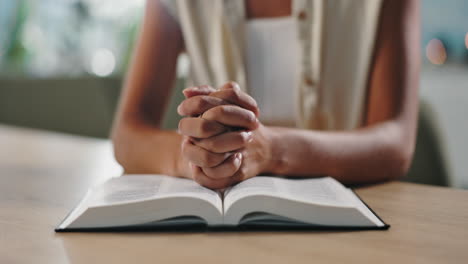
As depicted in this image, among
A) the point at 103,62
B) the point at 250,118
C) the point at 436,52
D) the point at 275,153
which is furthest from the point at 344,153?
the point at 103,62

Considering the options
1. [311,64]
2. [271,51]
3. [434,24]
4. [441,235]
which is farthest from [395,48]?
[434,24]

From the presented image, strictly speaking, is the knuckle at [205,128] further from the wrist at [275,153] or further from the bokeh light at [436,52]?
the bokeh light at [436,52]

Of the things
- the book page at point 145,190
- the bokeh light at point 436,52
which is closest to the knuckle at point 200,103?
the book page at point 145,190

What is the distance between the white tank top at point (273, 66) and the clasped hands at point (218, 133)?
1.87 feet

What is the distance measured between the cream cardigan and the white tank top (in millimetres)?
29

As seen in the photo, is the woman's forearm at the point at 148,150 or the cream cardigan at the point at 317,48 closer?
the woman's forearm at the point at 148,150

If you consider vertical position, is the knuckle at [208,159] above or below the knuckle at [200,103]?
below

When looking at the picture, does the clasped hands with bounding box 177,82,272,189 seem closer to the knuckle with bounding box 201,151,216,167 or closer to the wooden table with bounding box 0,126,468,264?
the knuckle with bounding box 201,151,216,167

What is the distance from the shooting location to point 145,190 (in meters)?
0.63

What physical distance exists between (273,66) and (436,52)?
1940 mm

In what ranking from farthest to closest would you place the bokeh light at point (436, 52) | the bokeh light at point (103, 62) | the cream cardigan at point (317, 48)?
1. the bokeh light at point (103, 62)
2. the bokeh light at point (436, 52)
3. the cream cardigan at point (317, 48)

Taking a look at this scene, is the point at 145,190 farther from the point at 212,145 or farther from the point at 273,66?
the point at 273,66

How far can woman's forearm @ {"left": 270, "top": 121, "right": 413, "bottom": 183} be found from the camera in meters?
0.80

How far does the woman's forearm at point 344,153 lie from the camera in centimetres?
80
